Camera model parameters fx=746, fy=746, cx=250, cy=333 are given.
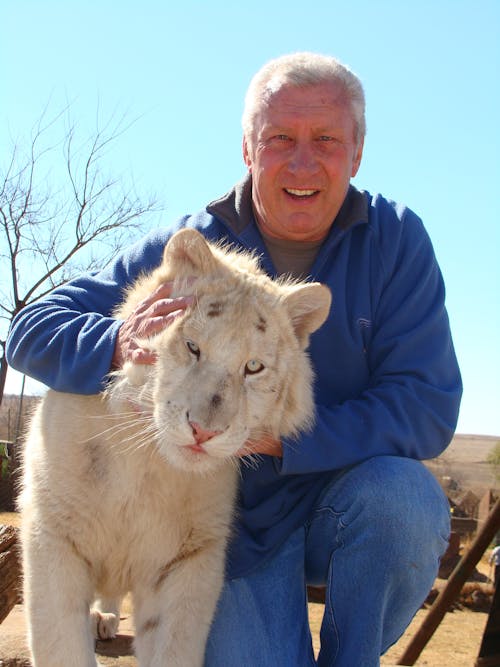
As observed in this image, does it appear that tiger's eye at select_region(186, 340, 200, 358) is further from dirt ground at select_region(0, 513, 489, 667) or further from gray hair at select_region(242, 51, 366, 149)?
dirt ground at select_region(0, 513, 489, 667)

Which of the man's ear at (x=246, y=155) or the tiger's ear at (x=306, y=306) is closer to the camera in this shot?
the tiger's ear at (x=306, y=306)

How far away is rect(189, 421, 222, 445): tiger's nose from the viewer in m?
2.66

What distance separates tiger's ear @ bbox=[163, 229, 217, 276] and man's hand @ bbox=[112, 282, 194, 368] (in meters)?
0.09

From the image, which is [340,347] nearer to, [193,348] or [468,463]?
[193,348]

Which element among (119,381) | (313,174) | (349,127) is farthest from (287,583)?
(349,127)

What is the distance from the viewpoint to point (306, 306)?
320 centimetres

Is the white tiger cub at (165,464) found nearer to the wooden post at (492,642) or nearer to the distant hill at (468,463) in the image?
the wooden post at (492,642)

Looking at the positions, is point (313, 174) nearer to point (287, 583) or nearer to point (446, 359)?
point (446, 359)

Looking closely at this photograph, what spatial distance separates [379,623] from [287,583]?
1.80ft

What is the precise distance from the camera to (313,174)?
12.1 ft

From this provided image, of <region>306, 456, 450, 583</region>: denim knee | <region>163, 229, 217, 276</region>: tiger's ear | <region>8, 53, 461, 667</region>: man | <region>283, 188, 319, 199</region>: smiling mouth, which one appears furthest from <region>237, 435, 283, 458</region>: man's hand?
<region>283, 188, 319, 199</region>: smiling mouth

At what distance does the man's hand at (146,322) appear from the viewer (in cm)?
298

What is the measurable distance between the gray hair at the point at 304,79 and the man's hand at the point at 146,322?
1304 millimetres

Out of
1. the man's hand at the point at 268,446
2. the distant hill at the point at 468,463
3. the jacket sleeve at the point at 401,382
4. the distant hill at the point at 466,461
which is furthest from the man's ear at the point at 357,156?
the distant hill at the point at 468,463
